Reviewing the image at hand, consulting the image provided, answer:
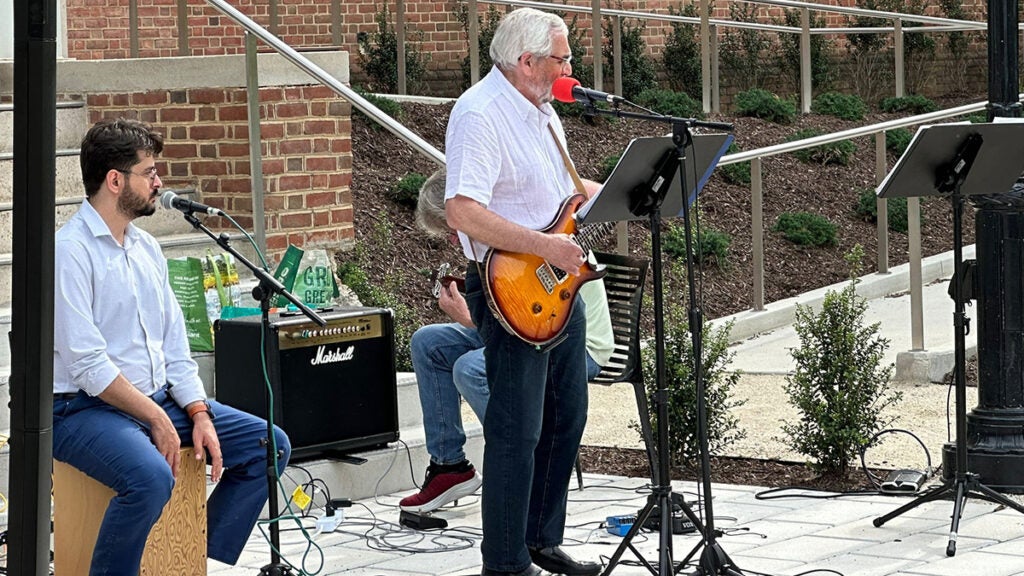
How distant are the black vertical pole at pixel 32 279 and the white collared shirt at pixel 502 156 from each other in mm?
1686

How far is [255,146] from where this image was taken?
23.9 feet

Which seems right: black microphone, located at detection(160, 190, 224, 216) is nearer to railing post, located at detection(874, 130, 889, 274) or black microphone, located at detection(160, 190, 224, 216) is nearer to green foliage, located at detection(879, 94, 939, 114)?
railing post, located at detection(874, 130, 889, 274)

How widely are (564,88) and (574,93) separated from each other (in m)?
0.04

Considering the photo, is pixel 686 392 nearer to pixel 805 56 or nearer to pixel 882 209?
pixel 882 209

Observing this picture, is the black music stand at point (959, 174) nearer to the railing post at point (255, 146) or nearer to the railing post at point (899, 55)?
the railing post at point (255, 146)

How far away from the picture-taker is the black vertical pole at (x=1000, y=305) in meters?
5.73

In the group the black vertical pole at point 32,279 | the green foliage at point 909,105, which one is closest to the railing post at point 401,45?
the green foliage at point 909,105

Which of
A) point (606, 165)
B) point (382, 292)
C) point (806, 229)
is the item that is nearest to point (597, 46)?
point (606, 165)

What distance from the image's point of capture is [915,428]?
695cm

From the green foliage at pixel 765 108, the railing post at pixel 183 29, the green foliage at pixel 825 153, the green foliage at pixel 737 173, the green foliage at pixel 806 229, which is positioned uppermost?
the railing post at pixel 183 29

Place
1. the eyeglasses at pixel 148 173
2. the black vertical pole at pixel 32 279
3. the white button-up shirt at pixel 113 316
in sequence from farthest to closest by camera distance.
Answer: the eyeglasses at pixel 148 173 → the white button-up shirt at pixel 113 316 → the black vertical pole at pixel 32 279

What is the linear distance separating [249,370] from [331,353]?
0.30 metres

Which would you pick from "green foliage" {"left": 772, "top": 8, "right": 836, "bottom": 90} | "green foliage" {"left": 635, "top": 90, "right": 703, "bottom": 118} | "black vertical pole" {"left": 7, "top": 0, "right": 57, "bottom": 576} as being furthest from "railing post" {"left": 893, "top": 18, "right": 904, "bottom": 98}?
"black vertical pole" {"left": 7, "top": 0, "right": 57, "bottom": 576}

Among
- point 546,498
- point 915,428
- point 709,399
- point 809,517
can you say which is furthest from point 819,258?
point 546,498
